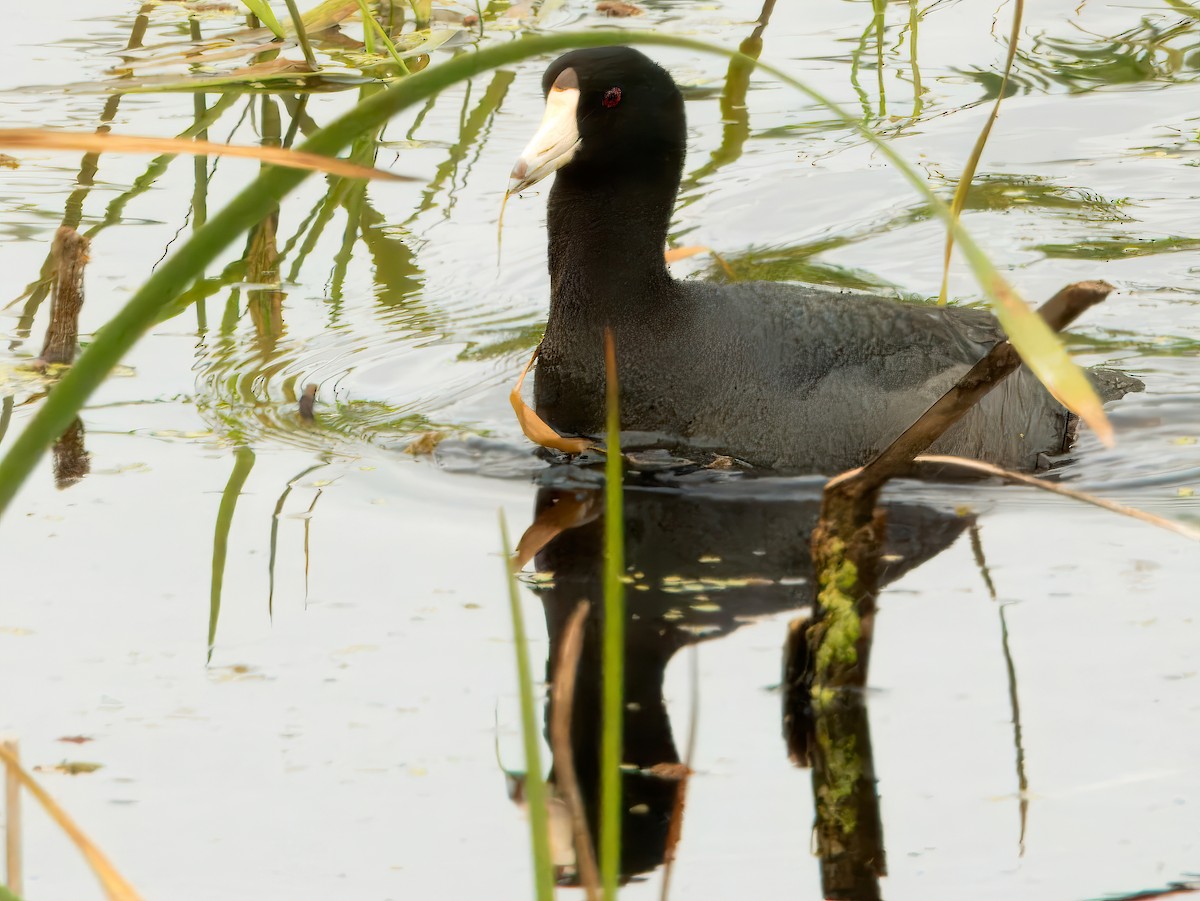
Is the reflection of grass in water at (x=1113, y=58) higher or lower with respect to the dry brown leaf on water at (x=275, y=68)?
lower

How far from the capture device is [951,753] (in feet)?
9.28

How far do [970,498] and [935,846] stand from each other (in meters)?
1.87

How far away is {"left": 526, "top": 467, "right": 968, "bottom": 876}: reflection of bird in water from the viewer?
2.87 meters

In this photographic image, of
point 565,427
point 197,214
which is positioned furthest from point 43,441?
point 197,214

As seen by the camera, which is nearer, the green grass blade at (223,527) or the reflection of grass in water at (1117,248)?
the green grass blade at (223,527)

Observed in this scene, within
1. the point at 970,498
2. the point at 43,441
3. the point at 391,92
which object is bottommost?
the point at 970,498

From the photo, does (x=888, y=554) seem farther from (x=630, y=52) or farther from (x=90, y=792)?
(x=90, y=792)

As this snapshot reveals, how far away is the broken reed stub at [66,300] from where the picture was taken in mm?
4219

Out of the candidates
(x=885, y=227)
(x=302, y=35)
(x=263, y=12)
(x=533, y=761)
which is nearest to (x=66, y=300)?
(x=263, y=12)

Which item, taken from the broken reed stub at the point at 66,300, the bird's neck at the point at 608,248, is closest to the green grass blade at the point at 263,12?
the broken reed stub at the point at 66,300

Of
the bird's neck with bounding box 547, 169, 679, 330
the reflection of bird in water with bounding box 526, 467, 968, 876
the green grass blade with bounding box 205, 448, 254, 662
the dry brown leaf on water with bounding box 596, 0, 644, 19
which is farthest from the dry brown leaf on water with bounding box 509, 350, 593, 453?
the dry brown leaf on water with bounding box 596, 0, 644, 19

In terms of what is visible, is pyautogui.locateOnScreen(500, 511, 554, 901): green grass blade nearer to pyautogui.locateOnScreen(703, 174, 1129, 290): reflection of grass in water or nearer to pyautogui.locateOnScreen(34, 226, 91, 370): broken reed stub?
pyautogui.locateOnScreen(34, 226, 91, 370): broken reed stub

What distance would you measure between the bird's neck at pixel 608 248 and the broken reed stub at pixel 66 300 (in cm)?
127

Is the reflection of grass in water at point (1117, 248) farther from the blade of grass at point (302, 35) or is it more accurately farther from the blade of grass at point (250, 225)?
the blade of grass at point (250, 225)
